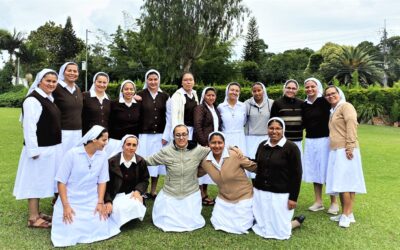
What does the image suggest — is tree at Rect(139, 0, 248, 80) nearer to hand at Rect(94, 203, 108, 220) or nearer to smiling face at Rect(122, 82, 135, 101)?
smiling face at Rect(122, 82, 135, 101)

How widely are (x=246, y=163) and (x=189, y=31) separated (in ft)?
73.6

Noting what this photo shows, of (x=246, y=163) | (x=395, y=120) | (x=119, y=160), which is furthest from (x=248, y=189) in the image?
(x=395, y=120)

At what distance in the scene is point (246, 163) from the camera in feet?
14.9

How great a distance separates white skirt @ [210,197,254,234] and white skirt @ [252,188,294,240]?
12cm

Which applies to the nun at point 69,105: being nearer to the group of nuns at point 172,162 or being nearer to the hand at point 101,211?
the group of nuns at point 172,162

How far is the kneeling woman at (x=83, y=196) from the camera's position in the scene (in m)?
3.96

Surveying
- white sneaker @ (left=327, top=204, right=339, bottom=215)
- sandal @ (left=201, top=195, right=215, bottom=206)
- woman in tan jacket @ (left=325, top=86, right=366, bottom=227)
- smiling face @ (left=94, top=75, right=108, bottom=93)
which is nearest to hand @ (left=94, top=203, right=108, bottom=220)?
smiling face @ (left=94, top=75, right=108, bottom=93)

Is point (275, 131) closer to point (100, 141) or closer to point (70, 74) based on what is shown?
point (100, 141)

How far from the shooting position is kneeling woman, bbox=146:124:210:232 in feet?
14.7

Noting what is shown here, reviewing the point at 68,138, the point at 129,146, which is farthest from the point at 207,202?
the point at 68,138

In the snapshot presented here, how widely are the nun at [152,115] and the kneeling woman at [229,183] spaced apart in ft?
3.71

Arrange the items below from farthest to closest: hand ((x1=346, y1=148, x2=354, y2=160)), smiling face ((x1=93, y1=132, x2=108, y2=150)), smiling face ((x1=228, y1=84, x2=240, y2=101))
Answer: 1. smiling face ((x1=228, y1=84, x2=240, y2=101))
2. hand ((x1=346, y1=148, x2=354, y2=160))
3. smiling face ((x1=93, y1=132, x2=108, y2=150))

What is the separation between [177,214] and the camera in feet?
14.8

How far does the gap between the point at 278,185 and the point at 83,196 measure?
7.28 ft
